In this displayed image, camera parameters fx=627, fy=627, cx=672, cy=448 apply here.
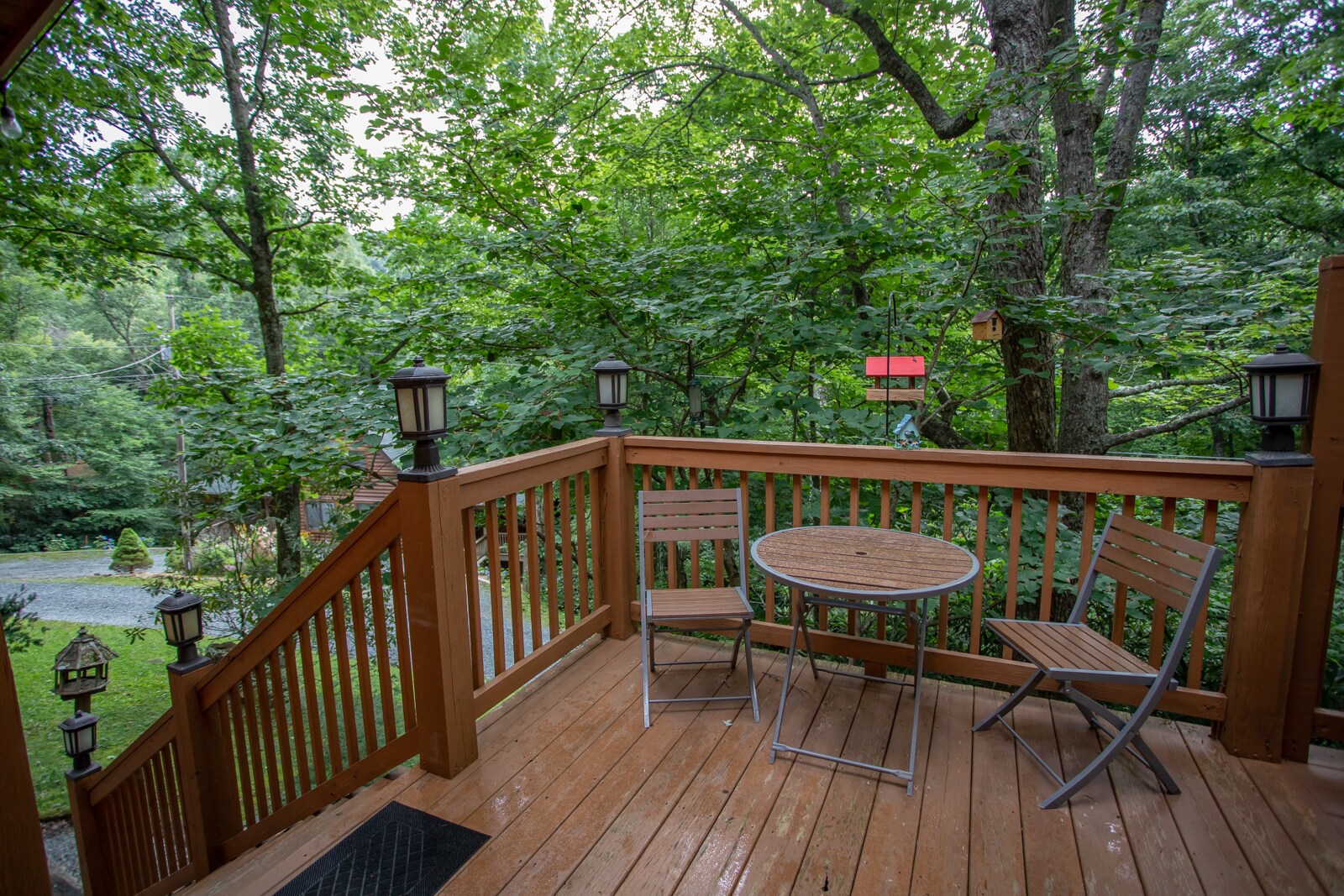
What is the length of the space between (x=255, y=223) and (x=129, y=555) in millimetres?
12740

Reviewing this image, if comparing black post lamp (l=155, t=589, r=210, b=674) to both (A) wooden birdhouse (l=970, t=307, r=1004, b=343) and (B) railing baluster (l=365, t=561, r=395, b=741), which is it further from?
(A) wooden birdhouse (l=970, t=307, r=1004, b=343)

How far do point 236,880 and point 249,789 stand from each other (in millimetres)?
1055

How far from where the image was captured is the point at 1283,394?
2.03 meters

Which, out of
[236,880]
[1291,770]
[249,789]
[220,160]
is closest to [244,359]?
[220,160]

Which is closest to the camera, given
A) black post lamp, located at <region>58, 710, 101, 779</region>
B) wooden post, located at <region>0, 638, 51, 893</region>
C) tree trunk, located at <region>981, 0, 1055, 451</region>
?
wooden post, located at <region>0, 638, 51, 893</region>

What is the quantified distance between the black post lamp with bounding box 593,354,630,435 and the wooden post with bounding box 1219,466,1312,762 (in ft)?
7.99

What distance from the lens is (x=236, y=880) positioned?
2021 mm

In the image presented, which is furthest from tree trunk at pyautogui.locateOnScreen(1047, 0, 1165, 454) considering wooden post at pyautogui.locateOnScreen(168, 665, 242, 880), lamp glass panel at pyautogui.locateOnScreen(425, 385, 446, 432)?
wooden post at pyautogui.locateOnScreen(168, 665, 242, 880)

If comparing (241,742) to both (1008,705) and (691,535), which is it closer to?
(691,535)

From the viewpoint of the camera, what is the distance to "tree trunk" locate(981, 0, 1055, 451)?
3943 millimetres

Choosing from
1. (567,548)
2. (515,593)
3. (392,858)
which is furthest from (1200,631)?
(392,858)

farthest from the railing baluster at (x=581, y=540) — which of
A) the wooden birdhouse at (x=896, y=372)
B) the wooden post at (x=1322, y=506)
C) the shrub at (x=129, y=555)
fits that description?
the shrub at (x=129, y=555)

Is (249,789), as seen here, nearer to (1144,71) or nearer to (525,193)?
(525,193)

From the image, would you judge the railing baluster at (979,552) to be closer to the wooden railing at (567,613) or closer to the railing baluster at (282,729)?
the wooden railing at (567,613)
